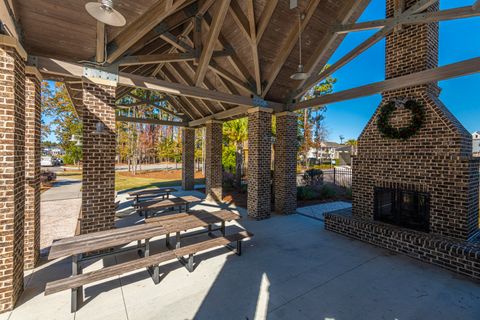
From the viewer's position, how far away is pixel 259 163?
779 centimetres

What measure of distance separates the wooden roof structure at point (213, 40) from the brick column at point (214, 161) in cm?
167

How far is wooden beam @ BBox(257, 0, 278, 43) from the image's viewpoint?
5.60 m

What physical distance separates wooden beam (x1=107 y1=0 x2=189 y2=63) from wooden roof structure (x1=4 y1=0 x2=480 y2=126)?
2cm

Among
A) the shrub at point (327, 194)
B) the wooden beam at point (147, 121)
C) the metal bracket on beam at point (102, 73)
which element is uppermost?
the wooden beam at point (147, 121)

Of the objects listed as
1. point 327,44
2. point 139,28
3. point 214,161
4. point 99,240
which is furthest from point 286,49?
point 99,240

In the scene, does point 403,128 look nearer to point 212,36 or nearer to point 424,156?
point 424,156

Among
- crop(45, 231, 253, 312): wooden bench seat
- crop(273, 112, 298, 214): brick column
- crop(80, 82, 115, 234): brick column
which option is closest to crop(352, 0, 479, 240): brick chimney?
crop(273, 112, 298, 214): brick column

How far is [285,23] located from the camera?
6.36 metres

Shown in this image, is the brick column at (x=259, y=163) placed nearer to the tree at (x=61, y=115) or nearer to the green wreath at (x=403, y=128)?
the green wreath at (x=403, y=128)

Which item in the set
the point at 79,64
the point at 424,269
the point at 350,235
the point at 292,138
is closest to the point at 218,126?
the point at 292,138

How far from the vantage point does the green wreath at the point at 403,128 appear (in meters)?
5.29

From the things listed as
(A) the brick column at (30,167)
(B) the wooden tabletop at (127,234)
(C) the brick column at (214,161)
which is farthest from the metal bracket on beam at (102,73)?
(C) the brick column at (214,161)

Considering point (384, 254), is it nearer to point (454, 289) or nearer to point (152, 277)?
point (454, 289)

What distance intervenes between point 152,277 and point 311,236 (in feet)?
14.0
